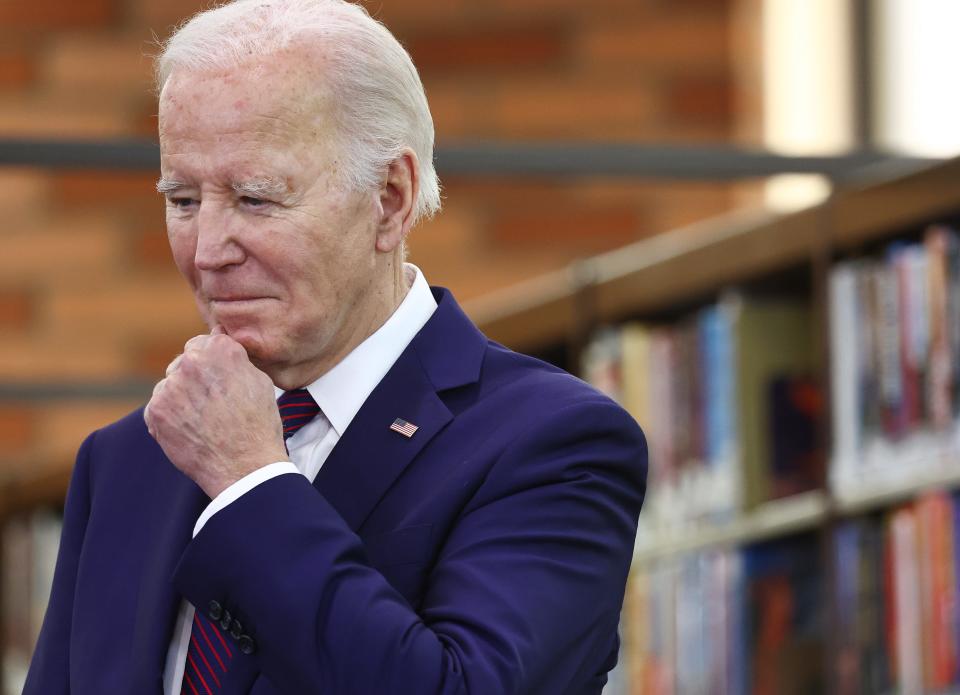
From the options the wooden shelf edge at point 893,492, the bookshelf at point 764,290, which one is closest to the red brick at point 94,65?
the bookshelf at point 764,290

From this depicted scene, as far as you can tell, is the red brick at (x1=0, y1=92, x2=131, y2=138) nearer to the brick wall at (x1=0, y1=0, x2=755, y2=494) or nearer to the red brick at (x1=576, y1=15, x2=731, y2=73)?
the brick wall at (x1=0, y1=0, x2=755, y2=494)

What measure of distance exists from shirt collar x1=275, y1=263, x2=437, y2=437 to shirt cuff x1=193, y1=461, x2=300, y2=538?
4.7 inches

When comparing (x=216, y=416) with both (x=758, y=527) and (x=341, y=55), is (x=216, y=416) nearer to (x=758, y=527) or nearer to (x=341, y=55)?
(x=341, y=55)

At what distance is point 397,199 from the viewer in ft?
4.51

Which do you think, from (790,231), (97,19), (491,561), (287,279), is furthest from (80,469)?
(97,19)

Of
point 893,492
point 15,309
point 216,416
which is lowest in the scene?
point 15,309

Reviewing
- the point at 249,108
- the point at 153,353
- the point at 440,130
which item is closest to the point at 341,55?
the point at 249,108

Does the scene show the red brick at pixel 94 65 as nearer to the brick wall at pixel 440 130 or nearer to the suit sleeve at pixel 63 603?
the brick wall at pixel 440 130

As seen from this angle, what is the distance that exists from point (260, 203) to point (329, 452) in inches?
7.8

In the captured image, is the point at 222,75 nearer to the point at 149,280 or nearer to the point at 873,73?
the point at 873,73

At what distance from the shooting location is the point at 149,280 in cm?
586

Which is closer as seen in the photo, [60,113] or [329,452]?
[329,452]

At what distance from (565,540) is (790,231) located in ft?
5.13

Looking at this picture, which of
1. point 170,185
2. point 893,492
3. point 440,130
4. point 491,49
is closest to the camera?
point 170,185
